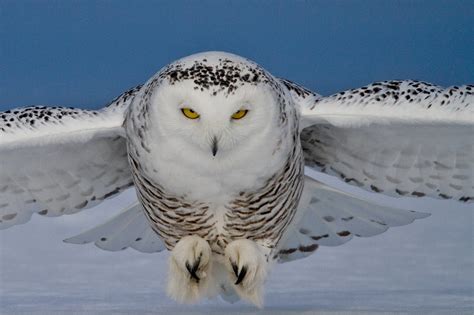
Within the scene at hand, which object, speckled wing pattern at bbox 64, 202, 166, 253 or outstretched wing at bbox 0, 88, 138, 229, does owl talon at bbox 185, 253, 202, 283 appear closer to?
outstretched wing at bbox 0, 88, 138, 229

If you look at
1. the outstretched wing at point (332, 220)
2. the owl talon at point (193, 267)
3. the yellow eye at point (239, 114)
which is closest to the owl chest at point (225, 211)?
the owl talon at point (193, 267)

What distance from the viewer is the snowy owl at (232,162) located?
408cm

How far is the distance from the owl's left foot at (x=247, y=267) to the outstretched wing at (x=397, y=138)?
0.57m

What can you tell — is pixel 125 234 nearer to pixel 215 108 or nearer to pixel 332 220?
pixel 332 220

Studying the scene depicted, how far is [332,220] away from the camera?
5324 mm

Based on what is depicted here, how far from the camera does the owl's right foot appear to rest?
14.7 ft

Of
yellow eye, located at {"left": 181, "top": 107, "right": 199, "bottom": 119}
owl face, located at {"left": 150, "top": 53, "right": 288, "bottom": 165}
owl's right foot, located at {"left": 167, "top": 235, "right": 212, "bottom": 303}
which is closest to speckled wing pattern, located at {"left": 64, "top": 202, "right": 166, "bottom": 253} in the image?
owl's right foot, located at {"left": 167, "top": 235, "right": 212, "bottom": 303}

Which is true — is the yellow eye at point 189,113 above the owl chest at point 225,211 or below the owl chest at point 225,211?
above

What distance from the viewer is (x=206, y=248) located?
4508mm

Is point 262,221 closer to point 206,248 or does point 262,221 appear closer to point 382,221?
point 206,248

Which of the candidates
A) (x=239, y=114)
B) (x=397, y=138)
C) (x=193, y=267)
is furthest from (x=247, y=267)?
(x=397, y=138)

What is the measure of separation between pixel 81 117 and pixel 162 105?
0.75 metres

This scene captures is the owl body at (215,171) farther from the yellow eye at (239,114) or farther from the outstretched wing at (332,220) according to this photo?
the outstretched wing at (332,220)

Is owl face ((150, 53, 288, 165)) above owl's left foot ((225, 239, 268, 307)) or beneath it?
above
